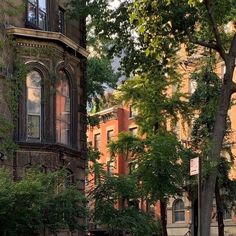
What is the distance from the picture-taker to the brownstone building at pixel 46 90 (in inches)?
886

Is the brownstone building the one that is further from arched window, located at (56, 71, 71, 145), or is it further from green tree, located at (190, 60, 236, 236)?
green tree, located at (190, 60, 236, 236)

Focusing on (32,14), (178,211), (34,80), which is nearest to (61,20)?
(32,14)

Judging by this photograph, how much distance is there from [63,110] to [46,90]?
156 centimetres

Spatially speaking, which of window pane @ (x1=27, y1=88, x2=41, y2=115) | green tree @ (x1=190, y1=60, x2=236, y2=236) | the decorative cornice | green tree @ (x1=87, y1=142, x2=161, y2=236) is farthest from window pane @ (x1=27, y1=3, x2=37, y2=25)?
green tree @ (x1=190, y1=60, x2=236, y2=236)

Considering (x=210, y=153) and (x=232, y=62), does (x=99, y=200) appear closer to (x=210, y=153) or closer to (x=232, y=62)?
(x=210, y=153)

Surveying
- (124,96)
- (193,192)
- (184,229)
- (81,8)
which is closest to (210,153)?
(81,8)

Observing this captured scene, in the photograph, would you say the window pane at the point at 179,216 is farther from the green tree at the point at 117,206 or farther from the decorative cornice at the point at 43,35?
the green tree at the point at 117,206

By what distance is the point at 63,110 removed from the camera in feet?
81.4

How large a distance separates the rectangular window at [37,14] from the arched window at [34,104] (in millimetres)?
2010

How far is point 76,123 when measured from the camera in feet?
83.0

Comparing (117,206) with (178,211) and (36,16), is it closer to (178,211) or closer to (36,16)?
(36,16)

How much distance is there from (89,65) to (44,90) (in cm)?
933

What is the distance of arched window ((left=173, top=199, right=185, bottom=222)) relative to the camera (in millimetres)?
50531

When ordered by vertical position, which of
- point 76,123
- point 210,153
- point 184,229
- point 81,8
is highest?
point 81,8
